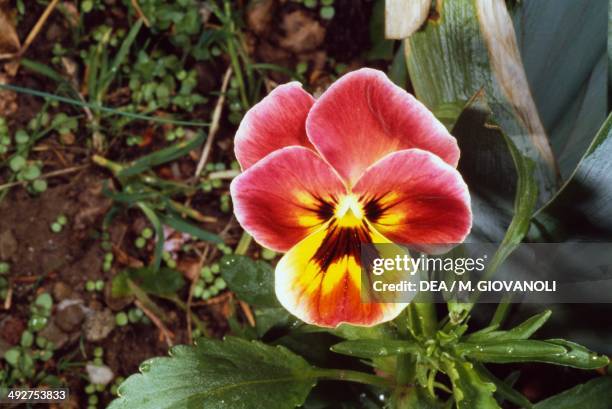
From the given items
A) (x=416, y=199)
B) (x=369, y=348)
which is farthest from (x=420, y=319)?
(x=416, y=199)

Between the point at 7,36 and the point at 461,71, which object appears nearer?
the point at 461,71

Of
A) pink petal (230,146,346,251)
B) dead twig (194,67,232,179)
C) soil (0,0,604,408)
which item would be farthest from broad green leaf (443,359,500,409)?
dead twig (194,67,232,179)

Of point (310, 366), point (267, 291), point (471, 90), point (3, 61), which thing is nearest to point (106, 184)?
point (3, 61)

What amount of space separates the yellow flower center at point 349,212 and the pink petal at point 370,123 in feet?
0.13

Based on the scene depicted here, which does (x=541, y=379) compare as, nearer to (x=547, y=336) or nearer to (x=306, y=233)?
(x=547, y=336)

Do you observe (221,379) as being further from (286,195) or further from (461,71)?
(461,71)

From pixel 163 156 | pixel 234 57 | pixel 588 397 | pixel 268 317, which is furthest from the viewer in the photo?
pixel 234 57

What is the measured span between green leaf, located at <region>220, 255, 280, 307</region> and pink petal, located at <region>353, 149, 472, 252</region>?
0.28 meters

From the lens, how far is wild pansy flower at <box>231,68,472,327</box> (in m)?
0.71

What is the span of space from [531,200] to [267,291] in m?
0.39

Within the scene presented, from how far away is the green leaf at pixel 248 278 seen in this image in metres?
1.04

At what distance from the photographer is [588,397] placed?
37.1 inches

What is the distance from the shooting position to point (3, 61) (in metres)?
1.46

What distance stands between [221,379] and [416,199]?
350mm
